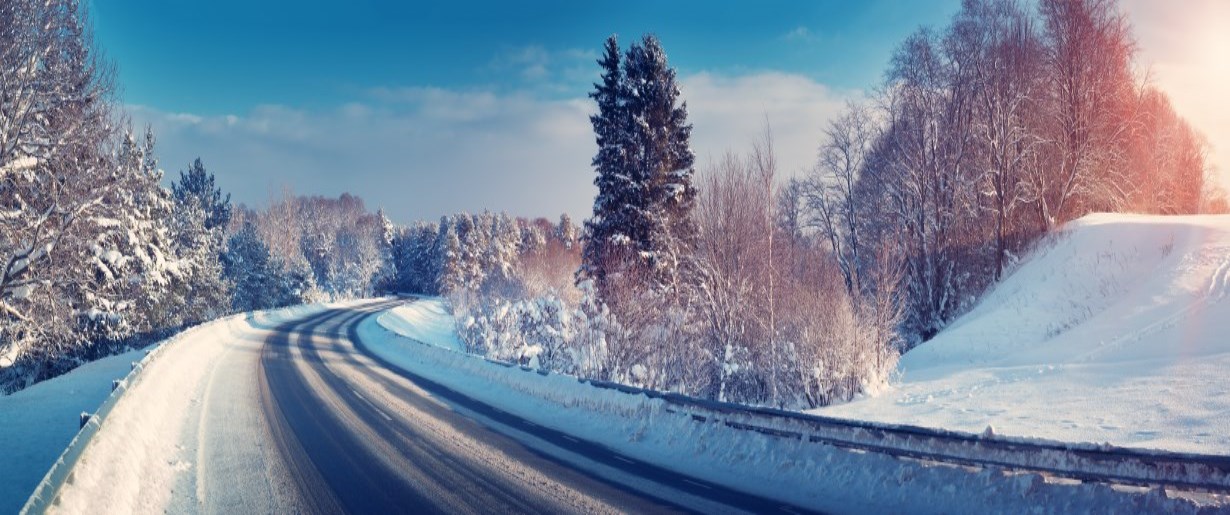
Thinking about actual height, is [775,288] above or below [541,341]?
above

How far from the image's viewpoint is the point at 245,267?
60250 millimetres

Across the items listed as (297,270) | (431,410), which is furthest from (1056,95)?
(297,270)

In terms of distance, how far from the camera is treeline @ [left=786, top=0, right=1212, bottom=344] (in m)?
25.9

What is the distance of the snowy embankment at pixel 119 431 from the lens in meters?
6.88

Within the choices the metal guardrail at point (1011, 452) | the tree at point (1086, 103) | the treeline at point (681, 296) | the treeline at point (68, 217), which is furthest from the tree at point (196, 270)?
the tree at point (1086, 103)

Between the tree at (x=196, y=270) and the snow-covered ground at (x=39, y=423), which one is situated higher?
the tree at (x=196, y=270)

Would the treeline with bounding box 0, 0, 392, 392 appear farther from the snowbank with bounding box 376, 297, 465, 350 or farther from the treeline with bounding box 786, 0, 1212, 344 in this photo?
the treeline with bounding box 786, 0, 1212, 344

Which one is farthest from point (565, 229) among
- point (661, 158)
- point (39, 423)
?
point (39, 423)

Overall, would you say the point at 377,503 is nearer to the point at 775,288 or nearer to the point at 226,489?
the point at 226,489

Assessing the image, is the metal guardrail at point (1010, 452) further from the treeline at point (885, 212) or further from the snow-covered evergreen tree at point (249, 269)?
the snow-covered evergreen tree at point (249, 269)

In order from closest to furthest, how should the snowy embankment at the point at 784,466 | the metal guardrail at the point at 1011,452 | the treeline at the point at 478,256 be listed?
the metal guardrail at the point at 1011,452, the snowy embankment at the point at 784,466, the treeline at the point at 478,256

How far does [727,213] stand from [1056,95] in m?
18.8

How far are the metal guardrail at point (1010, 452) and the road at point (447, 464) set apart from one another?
1.23 m

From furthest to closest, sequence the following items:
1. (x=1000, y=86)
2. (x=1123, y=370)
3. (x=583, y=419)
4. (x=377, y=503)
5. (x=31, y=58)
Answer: (x=1000, y=86) < (x=31, y=58) < (x=1123, y=370) < (x=583, y=419) < (x=377, y=503)
